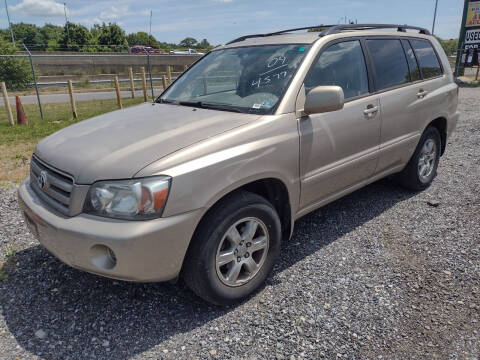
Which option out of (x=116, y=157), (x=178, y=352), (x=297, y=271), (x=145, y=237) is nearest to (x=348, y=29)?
(x=297, y=271)

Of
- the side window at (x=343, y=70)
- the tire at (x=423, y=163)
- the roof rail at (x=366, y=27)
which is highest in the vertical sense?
the roof rail at (x=366, y=27)

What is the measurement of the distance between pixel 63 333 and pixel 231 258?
1.20 metres

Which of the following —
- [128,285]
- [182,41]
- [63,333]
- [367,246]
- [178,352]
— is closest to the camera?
[178,352]

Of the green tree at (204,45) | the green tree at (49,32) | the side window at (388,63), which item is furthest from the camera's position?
the green tree at (49,32)

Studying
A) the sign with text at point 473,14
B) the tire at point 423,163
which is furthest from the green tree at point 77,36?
the tire at point 423,163

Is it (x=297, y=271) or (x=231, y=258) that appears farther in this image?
(x=297, y=271)

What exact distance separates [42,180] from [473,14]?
2183 centimetres

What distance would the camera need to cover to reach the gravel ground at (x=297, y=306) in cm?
246

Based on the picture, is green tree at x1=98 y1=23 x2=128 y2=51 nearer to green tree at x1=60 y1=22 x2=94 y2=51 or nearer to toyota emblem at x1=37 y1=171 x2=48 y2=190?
green tree at x1=60 y1=22 x2=94 y2=51

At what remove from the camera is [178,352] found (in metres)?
2.43

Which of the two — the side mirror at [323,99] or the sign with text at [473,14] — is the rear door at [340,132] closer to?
the side mirror at [323,99]

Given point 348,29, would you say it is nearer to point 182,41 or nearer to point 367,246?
point 367,246

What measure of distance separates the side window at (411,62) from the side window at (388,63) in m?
0.09

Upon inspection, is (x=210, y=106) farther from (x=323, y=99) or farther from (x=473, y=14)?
(x=473, y=14)
